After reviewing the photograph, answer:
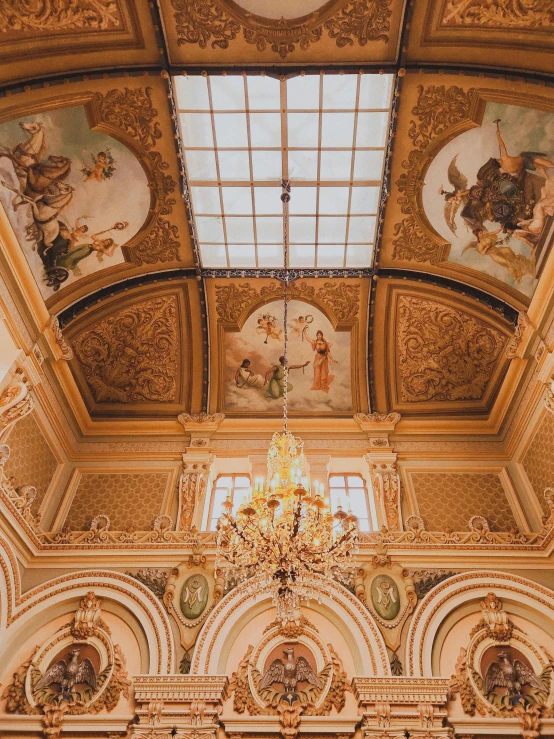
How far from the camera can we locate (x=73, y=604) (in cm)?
870

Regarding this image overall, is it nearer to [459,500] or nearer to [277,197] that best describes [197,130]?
[277,197]

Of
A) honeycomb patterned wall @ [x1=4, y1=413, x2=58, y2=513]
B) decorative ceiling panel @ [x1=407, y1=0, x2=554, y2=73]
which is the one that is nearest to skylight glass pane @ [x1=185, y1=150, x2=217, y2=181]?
decorative ceiling panel @ [x1=407, y1=0, x2=554, y2=73]

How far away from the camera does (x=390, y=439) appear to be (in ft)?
35.1

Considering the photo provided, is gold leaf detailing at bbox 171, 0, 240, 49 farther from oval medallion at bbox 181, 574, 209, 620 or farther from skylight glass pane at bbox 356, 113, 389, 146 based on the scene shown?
oval medallion at bbox 181, 574, 209, 620

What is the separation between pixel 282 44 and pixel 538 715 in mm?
9058

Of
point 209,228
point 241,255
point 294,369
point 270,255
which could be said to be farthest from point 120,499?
point 270,255

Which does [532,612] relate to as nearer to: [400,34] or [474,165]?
[474,165]

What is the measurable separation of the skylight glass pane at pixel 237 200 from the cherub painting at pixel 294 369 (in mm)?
2164

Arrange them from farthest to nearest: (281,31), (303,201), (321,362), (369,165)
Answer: (321,362) < (303,201) < (369,165) < (281,31)

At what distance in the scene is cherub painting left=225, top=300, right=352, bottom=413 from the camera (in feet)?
36.6

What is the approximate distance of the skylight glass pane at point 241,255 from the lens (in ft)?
33.9

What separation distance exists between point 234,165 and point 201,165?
50 centimetres

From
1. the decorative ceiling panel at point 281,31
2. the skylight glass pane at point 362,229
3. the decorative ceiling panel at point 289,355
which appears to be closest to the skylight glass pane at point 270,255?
the decorative ceiling panel at point 289,355

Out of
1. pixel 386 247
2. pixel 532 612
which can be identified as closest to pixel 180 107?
pixel 386 247
